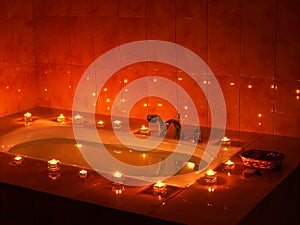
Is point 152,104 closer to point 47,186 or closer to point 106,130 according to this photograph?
point 106,130

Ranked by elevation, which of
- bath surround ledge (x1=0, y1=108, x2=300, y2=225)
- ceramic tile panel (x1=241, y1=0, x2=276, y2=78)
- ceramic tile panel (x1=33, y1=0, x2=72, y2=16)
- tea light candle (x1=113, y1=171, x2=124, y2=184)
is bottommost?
bath surround ledge (x1=0, y1=108, x2=300, y2=225)

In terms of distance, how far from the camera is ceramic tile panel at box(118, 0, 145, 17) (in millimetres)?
4039

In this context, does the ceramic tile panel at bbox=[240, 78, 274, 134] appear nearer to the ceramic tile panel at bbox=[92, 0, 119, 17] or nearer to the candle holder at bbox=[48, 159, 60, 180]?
the ceramic tile panel at bbox=[92, 0, 119, 17]

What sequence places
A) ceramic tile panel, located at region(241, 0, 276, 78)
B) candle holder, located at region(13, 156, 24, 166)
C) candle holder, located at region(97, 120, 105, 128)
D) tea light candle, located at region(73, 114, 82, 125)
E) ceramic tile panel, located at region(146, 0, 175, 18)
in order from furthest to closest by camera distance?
1. tea light candle, located at region(73, 114, 82, 125)
2. candle holder, located at region(97, 120, 105, 128)
3. ceramic tile panel, located at region(146, 0, 175, 18)
4. ceramic tile panel, located at region(241, 0, 276, 78)
5. candle holder, located at region(13, 156, 24, 166)

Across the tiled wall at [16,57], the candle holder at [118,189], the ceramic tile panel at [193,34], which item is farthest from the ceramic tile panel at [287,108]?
the tiled wall at [16,57]

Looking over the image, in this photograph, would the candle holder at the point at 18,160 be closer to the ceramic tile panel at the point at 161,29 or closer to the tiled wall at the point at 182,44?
the tiled wall at the point at 182,44

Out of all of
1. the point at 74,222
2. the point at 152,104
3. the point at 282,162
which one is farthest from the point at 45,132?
the point at 282,162

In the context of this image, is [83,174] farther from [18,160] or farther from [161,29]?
[161,29]

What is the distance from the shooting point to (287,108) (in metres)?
3.66

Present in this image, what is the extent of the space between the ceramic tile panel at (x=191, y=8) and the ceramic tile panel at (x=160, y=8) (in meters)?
0.05

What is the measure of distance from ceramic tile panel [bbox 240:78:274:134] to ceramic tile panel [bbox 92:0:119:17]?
1.13 metres

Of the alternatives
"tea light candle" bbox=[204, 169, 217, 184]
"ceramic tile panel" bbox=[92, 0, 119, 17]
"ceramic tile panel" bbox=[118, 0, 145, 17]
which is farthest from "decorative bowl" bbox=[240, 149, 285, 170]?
"ceramic tile panel" bbox=[92, 0, 119, 17]

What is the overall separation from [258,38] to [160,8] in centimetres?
76

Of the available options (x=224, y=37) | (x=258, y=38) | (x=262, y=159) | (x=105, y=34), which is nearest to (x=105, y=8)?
(x=105, y=34)
